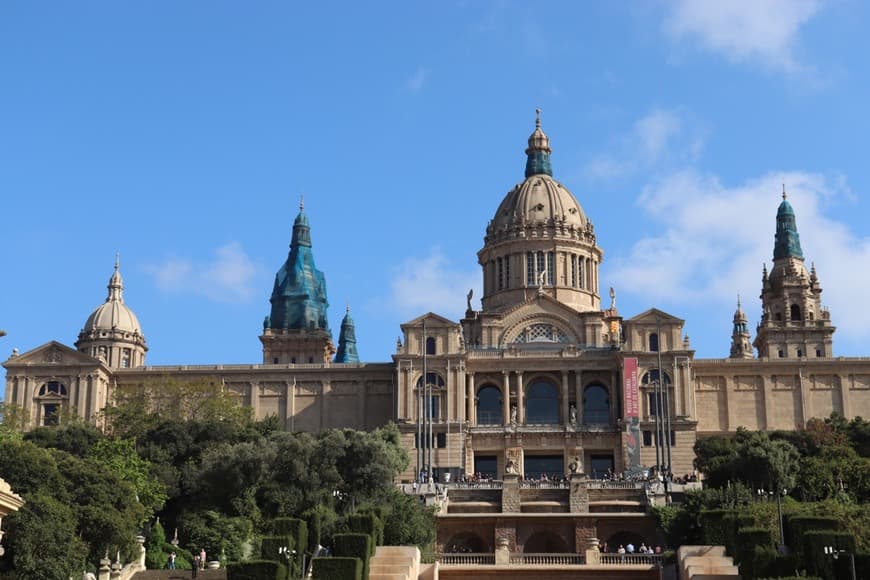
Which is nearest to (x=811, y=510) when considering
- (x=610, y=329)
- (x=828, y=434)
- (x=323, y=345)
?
(x=828, y=434)

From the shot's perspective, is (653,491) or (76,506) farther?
(653,491)

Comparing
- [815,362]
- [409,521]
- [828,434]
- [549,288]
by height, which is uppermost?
[549,288]

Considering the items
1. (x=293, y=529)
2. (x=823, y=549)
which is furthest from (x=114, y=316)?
(x=823, y=549)

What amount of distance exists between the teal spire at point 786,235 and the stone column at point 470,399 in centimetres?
3417

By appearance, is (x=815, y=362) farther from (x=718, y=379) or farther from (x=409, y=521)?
(x=409, y=521)

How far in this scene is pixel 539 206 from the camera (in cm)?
12638

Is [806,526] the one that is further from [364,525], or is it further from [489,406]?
[489,406]

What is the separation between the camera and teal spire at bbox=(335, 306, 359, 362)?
15912cm

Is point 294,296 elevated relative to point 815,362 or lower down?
elevated

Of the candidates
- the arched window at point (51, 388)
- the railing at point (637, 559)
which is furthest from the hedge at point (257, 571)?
the arched window at point (51, 388)

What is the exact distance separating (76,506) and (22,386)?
5152cm

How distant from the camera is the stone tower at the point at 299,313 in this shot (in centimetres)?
14025

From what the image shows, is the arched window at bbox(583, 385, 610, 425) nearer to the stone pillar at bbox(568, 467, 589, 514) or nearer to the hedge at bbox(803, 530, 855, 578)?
the stone pillar at bbox(568, 467, 589, 514)

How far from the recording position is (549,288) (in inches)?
4818
